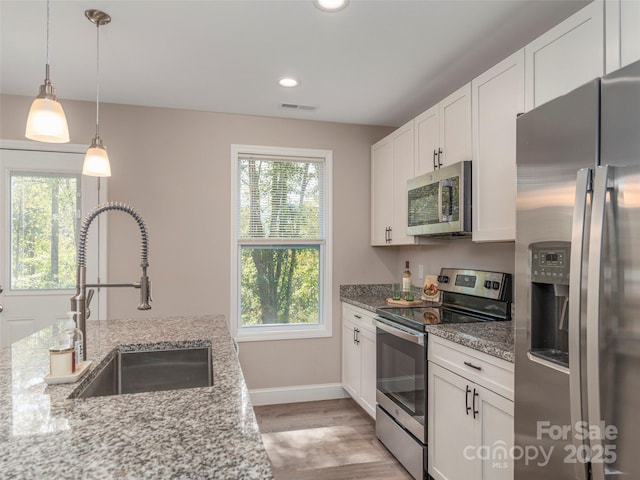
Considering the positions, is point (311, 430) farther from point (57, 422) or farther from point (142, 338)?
point (57, 422)

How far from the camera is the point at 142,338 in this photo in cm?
175

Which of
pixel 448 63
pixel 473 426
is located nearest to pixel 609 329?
pixel 473 426

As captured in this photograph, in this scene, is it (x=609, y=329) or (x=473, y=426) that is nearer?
(x=609, y=329)

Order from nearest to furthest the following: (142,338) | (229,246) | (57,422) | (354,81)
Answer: (57,422) < (142,338) < (354,81) < (229,246)

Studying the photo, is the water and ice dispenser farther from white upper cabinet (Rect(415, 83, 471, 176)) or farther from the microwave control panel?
white upper cabinet (Rect(415, 83, 471, 176))

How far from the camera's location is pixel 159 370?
166cm

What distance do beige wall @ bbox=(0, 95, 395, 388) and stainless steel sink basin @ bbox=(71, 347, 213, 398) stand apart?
164 centimetres

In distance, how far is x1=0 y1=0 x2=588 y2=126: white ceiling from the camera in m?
1.89

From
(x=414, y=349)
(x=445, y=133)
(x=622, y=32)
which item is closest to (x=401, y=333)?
(x=414, y=349)

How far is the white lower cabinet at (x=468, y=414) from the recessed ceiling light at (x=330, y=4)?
67.5 inches

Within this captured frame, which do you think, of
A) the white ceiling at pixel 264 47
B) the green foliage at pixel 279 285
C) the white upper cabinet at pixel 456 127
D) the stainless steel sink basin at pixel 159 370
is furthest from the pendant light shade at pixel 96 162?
the white upper cabinet at pixel 456 127

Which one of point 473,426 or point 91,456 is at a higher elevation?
point 91,456

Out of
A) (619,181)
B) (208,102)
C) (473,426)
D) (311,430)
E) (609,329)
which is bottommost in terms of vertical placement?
(311,430)

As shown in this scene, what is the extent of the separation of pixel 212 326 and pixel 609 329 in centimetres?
168
